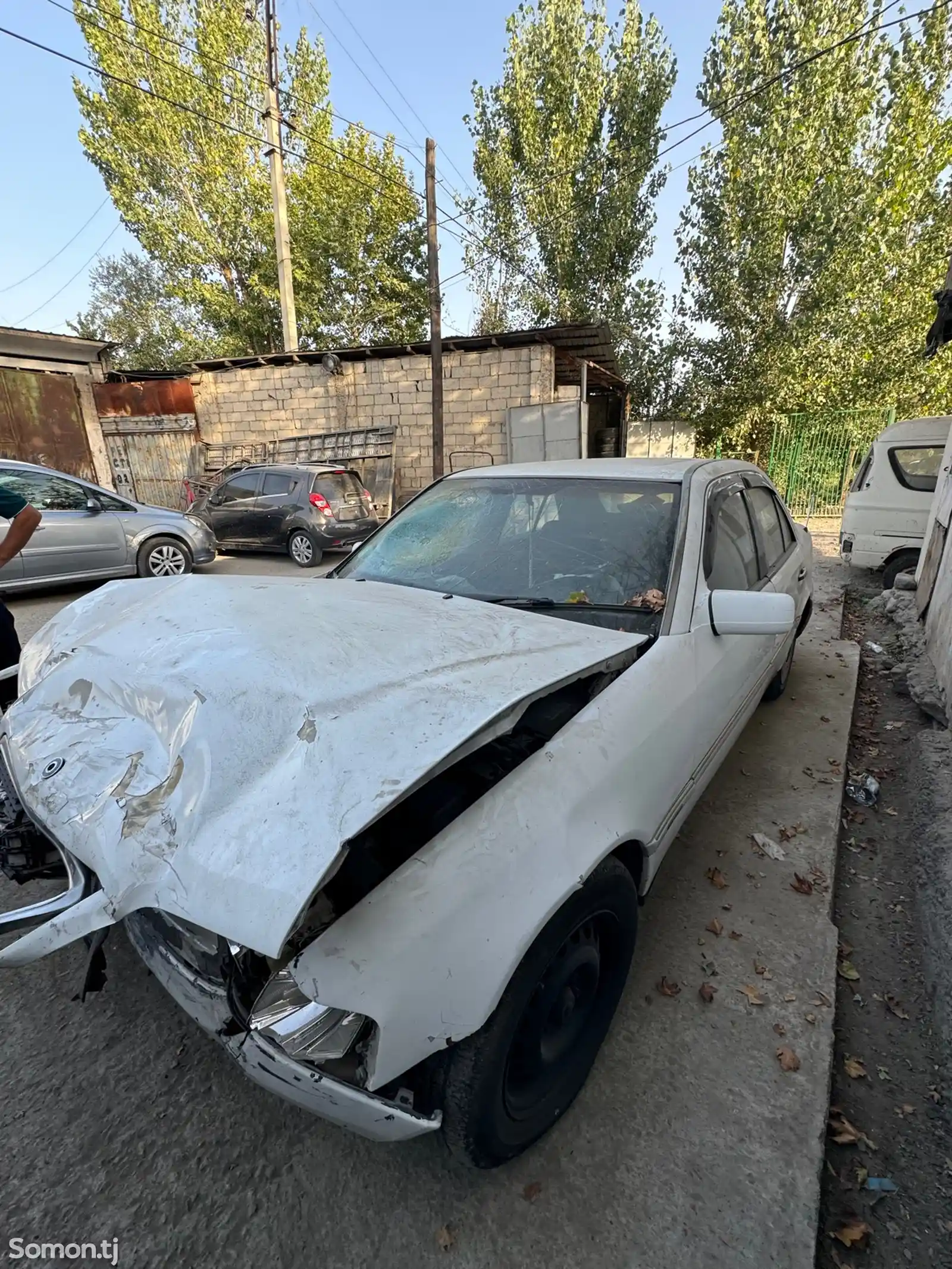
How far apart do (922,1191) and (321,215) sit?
25.1 meters

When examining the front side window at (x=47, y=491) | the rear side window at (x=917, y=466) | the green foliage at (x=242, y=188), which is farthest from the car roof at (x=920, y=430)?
the green foliage at (x=242, y=188)

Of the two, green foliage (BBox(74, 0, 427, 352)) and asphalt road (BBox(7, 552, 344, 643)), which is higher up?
green foliage (BBox(74, 0, 427, 352))

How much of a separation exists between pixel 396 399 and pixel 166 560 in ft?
25.7

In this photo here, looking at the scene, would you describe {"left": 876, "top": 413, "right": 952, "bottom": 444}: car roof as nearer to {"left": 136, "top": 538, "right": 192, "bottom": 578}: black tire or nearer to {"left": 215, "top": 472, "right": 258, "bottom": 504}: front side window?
{"left": 136, "top": 538, "right": 192, "bottom": 578}: black tire

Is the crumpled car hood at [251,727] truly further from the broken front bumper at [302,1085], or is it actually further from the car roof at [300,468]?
the car roof at [300,468]

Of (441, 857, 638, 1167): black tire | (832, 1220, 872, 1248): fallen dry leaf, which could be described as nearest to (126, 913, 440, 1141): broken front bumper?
(441, 857, 638, 1167): black tire

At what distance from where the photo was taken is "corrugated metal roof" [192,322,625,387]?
38.9ft

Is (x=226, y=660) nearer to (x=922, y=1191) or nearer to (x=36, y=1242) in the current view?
(x=36, y=1242)

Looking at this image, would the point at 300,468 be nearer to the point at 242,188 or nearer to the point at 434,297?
the point at 434,297

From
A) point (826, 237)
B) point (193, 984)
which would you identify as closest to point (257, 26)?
point (826, 237)

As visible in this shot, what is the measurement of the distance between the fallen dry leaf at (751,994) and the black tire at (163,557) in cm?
759

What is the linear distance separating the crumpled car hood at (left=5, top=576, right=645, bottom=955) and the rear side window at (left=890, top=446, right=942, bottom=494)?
687 centimetres
